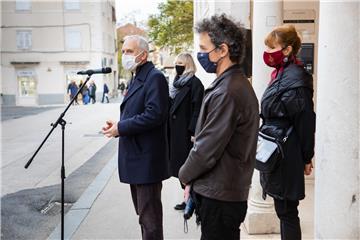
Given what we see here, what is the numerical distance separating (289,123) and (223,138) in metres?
1.01

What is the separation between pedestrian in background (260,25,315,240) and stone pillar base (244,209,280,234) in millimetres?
1164

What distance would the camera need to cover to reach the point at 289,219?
132 inches

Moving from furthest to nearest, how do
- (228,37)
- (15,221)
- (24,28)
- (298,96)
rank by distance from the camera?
(24,28) < (15,221) < (298,96) < (228,37)

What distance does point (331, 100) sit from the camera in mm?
2945

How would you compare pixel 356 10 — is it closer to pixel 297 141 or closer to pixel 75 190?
pixel 297 141

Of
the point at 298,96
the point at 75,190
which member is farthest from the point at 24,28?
the point at 298,96

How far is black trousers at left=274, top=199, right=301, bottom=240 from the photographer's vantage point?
3316 millimetres

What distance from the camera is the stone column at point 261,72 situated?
448cm

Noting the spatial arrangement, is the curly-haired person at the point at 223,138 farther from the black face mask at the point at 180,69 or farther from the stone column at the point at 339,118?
the black face mask at the point at 180,69

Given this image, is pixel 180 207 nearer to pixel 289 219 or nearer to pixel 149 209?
pixel 149 209

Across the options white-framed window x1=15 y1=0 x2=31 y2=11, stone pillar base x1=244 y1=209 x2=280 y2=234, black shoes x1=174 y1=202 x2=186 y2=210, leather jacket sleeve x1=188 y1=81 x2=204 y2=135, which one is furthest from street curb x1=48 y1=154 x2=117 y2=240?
white-framed window x1=15 y1=0 x2=31 y2=11

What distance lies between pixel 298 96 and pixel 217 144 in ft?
3.32

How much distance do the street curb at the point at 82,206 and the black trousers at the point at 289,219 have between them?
253cm

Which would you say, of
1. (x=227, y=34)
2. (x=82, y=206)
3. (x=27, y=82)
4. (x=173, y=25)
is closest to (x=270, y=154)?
(x=227, y=34)
